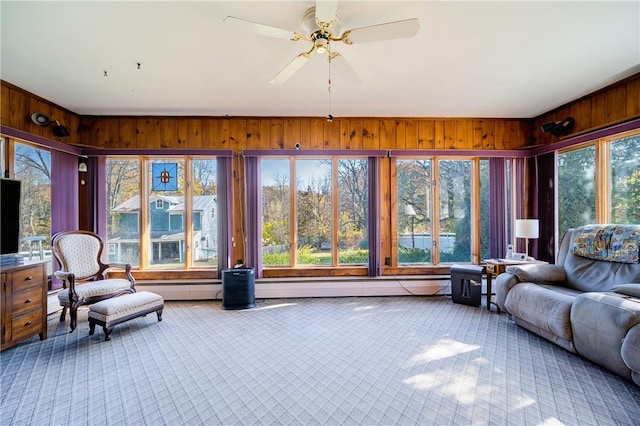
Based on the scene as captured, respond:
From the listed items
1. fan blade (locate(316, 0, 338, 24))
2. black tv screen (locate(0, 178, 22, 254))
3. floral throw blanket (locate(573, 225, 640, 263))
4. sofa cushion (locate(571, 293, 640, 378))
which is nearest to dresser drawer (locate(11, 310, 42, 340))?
black tv screen (locate(0, 178, 22, 254))

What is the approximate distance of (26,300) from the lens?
271 centimetres

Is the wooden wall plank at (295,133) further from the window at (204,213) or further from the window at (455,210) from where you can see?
the window at (455,210)

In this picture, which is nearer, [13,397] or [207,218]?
[13,397]

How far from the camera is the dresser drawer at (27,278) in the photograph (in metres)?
2.64

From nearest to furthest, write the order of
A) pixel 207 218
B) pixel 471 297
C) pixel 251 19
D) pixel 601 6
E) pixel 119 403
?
pixel 119 403, pixel 601 6, pixel 251 19, pixel 471 297, pixel 207 218

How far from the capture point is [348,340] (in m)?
2.82

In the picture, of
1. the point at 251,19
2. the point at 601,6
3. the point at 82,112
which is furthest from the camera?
the point at 82,112

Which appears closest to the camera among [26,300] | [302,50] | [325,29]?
[325,29]

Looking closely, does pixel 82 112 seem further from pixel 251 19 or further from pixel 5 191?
Result: pixel 251 19

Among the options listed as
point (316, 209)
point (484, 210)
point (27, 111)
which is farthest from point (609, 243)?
point (27, 111)

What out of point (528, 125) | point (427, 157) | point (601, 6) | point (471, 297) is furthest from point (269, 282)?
point (528, 125)

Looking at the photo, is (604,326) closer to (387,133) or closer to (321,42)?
(321,42)

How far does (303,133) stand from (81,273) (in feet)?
11.3

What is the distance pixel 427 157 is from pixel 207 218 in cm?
354
